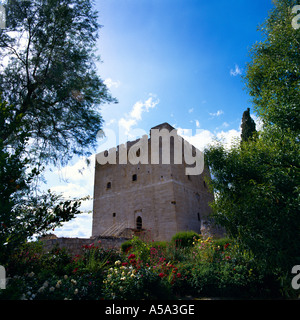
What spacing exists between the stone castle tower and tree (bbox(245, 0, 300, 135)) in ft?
41.4

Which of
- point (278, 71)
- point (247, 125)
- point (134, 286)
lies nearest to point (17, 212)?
point (134, 286)

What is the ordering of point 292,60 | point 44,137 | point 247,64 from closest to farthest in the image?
point 292,60 → point 247,64 → point 44,137

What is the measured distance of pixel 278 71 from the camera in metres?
6.33

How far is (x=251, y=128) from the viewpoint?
45.0ft

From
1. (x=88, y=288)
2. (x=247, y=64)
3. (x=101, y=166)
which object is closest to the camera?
(x=88, y=288)

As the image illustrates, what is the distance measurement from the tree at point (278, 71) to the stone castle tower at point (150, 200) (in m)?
12.6

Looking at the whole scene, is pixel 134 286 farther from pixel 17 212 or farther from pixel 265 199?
pixel 265 199

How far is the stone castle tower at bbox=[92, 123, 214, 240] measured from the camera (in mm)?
18953

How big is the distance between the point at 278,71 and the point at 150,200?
15691mm

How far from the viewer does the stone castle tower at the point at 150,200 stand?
18953mm

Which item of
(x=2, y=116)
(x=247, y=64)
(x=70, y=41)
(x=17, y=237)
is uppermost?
(x=70, y=41)
